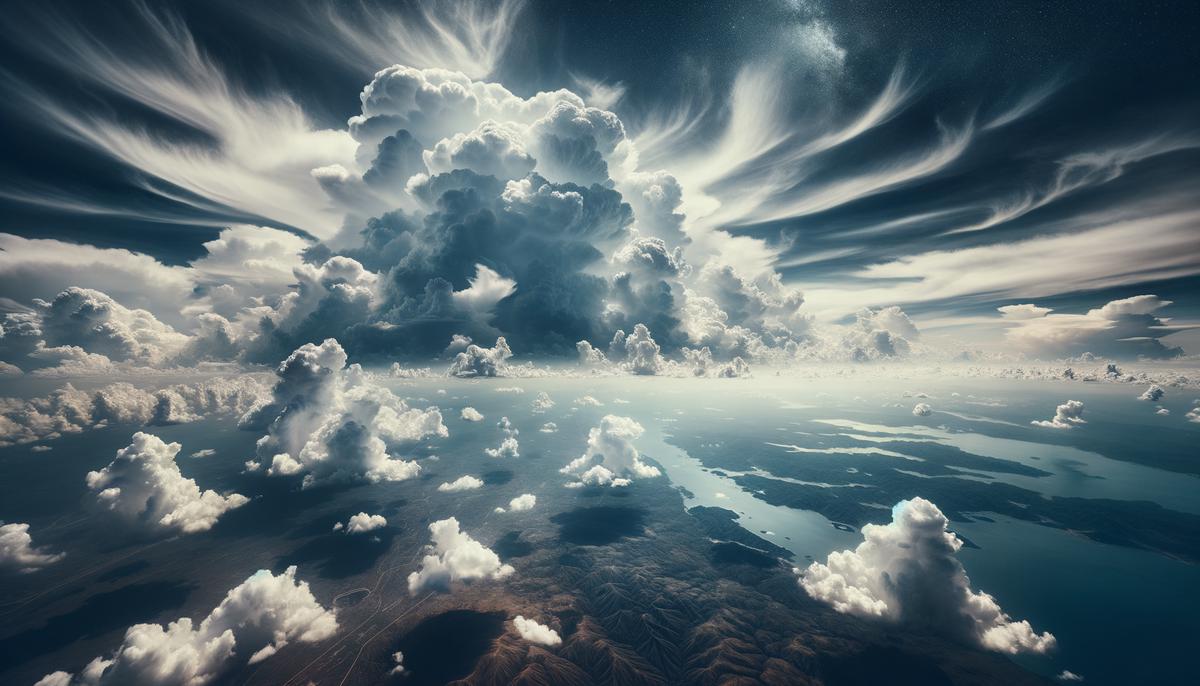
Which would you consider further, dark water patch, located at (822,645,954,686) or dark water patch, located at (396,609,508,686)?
dark water patch, located at (822,645,954,686)

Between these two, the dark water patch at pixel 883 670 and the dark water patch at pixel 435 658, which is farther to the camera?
the dark water patch at pixel 883 670

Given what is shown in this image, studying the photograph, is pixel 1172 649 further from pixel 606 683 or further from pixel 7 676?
pixel 7 676

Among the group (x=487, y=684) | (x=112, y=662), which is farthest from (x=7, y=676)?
(x=487, y=684)

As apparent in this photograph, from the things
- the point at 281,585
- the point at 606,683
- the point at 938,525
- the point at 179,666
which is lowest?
the point at 606,683

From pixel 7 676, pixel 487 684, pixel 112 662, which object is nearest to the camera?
pixel 112 662

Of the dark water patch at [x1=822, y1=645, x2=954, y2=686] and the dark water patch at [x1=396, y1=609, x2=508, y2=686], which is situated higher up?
the dark water patch at [x1=396, y1=609, x2=508, y2=686]

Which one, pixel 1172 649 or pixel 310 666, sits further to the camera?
pixel 1172 649

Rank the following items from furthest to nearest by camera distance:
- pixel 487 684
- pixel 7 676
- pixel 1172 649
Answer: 1. pixel 1172 649
2. pixel 487 684
3. pixel 7 676

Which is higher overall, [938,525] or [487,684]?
[938,525]

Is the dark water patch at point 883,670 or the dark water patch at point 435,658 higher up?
the dark water patch at point 435,658
